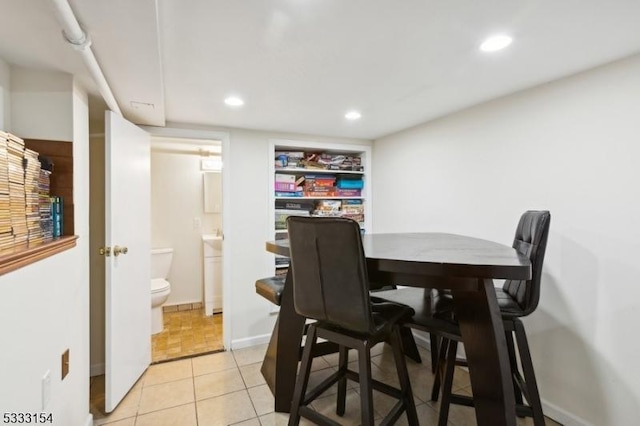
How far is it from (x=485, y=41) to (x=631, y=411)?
1950mm

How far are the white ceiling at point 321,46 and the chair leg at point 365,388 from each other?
1360 millimetres

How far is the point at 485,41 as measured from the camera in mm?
1396

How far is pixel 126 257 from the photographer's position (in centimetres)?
212

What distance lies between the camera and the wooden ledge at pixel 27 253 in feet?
3.21

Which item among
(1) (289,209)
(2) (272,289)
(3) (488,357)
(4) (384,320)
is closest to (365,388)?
(4) (384,320)

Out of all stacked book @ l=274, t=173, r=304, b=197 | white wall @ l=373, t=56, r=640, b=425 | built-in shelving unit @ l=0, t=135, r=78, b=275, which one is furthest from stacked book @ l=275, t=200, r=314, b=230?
built-in shelving unit @ l=0, t=135, r=78, b=275

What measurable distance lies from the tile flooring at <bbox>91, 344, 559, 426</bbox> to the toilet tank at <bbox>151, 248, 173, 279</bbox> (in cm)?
128

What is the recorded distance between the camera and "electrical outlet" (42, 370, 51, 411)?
126 centimetres

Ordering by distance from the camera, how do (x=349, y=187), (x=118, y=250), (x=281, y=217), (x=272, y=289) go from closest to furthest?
(x=118, y=250)
(x=272, y=289)
(x=281, y=217)
(x=349, y=187)

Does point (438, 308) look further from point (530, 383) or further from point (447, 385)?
point (530, 383)

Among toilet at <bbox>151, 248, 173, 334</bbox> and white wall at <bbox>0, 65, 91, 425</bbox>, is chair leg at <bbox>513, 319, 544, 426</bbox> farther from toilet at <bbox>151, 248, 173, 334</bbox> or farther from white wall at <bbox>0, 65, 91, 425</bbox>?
toilet at <bbox>151, 248, 173, 334</bbox>

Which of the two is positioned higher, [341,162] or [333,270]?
[341,162]

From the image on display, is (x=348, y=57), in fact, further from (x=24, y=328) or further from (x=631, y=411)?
(x=631, y=411)

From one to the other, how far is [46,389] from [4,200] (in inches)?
32.2
